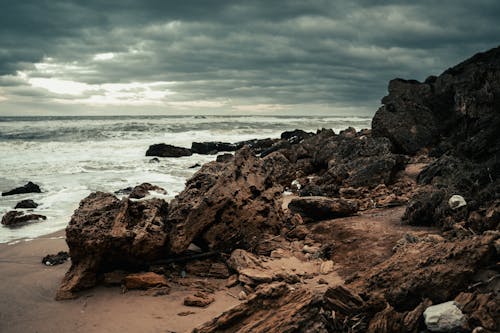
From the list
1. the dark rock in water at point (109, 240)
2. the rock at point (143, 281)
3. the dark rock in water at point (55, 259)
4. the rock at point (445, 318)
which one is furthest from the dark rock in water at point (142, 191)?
Result: the rock at point (445, 318)

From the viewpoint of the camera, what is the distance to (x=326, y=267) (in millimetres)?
6875

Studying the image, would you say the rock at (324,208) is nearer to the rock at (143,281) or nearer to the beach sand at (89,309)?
the beach sand at (89,309)

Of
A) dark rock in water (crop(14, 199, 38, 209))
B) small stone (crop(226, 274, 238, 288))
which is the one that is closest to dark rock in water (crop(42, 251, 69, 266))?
small stone (crop(226, 274, 238, 288))

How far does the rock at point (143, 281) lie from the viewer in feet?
22.1

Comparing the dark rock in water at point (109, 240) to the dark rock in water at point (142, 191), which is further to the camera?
the dark rock in water at point (142, 191)

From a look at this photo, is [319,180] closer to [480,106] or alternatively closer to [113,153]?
[480,106]

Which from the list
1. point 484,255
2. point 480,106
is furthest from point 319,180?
point 484,255

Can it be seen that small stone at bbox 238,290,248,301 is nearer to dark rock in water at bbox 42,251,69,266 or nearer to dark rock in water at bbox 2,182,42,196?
dark rock in water at bbox 42,251,69,266

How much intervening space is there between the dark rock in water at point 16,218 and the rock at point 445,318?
33.4 ft

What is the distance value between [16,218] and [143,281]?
237 inches

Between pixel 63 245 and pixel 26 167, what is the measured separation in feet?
52.6

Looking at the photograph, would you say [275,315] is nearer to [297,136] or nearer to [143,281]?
[143,281]

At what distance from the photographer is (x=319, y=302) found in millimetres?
4246

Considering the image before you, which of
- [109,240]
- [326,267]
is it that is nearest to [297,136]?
[326,267]
